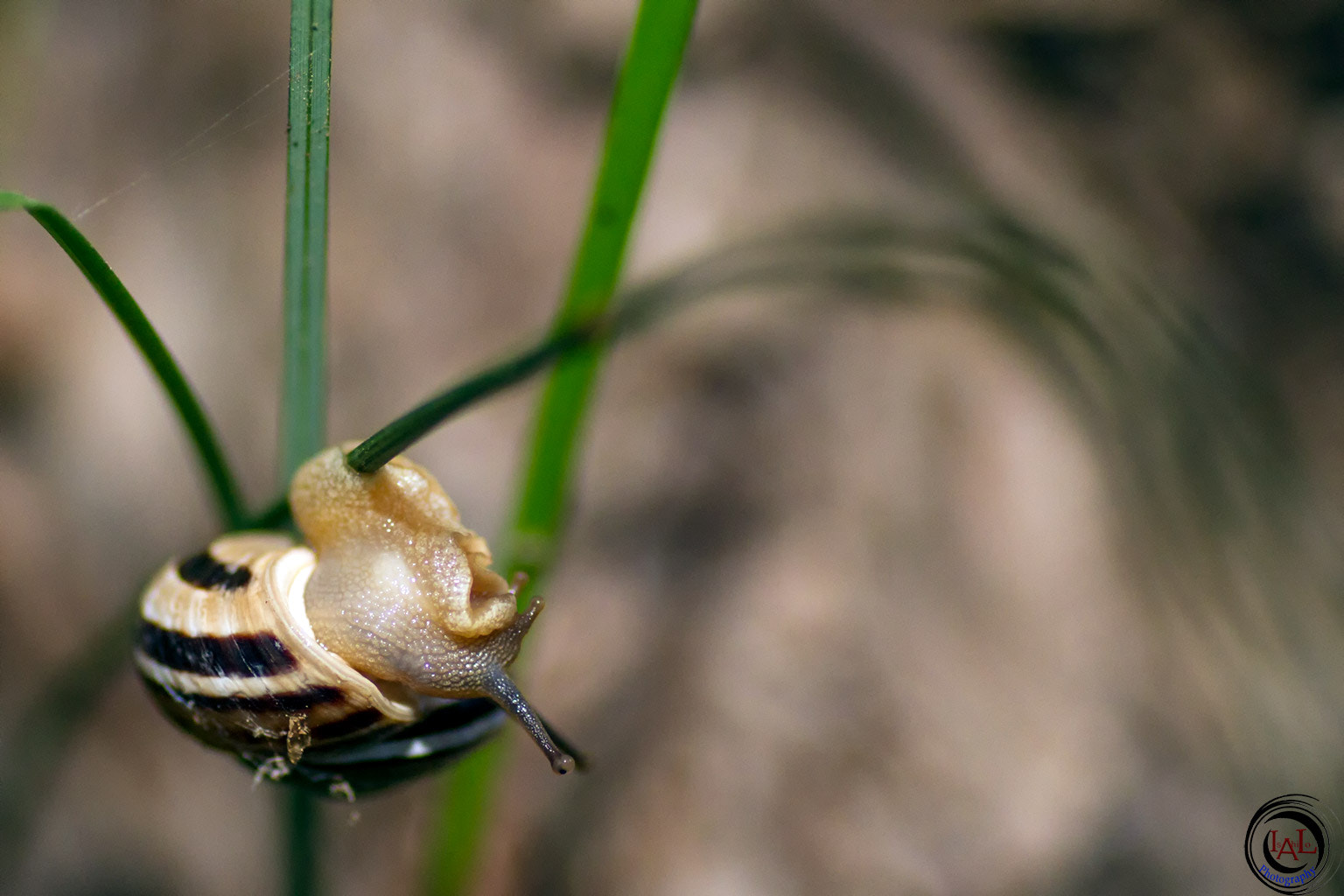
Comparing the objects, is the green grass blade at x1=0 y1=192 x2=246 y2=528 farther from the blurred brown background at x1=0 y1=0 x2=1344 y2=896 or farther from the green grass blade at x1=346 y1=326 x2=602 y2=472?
the blurred brown background at x1=0 y1=0 x2=1344 y2=896

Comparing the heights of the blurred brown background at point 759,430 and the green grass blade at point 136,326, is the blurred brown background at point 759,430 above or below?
above

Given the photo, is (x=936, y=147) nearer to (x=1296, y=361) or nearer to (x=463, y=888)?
(x=1296, y=361)

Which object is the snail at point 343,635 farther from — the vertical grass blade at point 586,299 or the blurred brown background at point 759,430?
the blurred brown background at point 759,430

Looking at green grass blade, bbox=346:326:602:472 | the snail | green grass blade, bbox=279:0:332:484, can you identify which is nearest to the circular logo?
the snail

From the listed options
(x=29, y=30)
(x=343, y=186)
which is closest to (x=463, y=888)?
(x=343, y=186)

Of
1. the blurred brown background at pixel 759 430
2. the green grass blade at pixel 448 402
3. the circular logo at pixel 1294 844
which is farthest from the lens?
the blurred brown background at pixel 759 430

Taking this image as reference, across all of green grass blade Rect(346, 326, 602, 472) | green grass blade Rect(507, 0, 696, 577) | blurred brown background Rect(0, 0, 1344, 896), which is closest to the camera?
green grass blade Rect(346, 326, 602, 472)

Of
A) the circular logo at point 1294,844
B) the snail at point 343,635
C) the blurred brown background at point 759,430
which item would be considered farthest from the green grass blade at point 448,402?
the circular logo at point 1294,844
